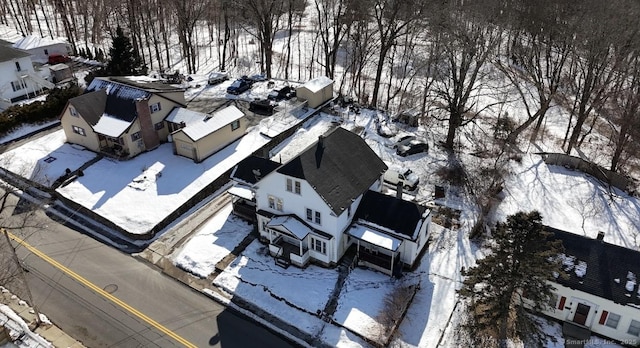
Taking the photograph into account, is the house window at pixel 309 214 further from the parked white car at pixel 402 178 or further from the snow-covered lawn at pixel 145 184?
the snow-covered lawn at pixel 145 184

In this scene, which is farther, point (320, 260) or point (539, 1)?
point (539, 1)

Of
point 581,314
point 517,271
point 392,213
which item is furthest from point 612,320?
point 392,213

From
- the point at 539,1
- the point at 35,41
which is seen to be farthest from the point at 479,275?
the point at 35,41

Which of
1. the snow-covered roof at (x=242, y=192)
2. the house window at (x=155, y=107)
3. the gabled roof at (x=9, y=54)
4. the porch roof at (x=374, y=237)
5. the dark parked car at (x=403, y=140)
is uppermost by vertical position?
the gabled roof at (x=9, y=54)

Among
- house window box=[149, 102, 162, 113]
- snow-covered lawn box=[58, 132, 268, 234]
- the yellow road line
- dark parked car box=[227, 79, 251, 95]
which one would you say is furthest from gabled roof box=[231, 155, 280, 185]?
dark parked car box=[227, 79, 251, 95]

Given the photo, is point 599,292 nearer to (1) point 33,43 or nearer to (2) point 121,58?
(2) point 121,58

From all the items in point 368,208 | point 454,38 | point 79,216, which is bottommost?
point 79,216

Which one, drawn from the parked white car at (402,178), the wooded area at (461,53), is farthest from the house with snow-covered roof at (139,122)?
the wooded area at (461,53)

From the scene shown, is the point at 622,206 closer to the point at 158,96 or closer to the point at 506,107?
the point at 506,107
